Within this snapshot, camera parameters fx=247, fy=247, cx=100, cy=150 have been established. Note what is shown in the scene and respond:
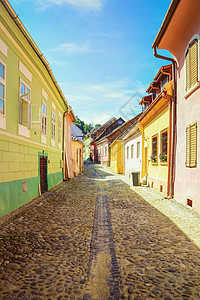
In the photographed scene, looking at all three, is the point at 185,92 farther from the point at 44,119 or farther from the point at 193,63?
the point at 44,119

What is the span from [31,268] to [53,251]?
644 millimetres

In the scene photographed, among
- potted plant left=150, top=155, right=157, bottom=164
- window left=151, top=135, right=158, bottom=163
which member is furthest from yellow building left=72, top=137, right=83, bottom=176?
potted plant left=150, top=155, right=157, bottom=164

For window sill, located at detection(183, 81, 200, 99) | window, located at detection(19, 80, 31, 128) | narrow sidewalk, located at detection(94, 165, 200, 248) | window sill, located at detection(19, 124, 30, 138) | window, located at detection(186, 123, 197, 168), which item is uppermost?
window sill, located at detection(183, 81, 200, 99)

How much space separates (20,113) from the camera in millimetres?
7250

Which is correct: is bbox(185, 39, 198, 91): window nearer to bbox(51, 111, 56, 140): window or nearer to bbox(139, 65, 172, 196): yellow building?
bbox(139, 65, 172, 196): yellow building

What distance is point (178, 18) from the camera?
22.8ft

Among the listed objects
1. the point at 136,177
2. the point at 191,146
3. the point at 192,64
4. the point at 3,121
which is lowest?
the point at 136,177

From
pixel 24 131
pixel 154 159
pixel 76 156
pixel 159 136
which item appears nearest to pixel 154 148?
pixel 154 159

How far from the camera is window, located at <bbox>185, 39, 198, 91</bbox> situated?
264 inches

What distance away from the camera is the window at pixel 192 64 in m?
Answer: 6.71

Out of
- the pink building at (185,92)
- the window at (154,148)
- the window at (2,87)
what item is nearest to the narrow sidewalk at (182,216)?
the pink building at (185,92)

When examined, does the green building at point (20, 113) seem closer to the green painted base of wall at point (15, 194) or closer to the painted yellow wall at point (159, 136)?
the green painted base of wall at point (15, 194)

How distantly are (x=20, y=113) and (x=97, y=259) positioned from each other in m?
5.11

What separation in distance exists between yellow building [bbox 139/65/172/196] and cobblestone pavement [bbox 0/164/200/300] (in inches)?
162
